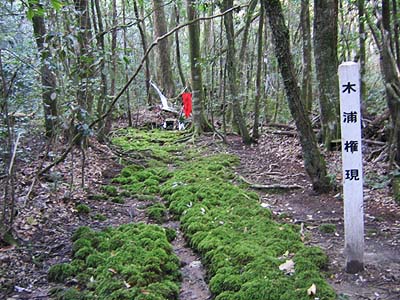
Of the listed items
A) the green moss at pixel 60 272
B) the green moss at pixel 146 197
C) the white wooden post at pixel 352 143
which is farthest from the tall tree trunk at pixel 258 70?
the green moss at pixel 60 272

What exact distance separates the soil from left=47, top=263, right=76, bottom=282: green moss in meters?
0.11

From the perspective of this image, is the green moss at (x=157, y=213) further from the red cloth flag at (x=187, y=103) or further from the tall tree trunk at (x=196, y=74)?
the red cloth flag at (x=187, y=103)

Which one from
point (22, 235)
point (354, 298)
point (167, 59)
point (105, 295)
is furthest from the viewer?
point (167, 59)

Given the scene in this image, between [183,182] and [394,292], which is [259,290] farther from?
[183,182]

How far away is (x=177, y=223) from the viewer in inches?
260

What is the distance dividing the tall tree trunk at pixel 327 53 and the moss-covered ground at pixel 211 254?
2.98 metres

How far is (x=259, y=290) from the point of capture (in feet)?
13.1

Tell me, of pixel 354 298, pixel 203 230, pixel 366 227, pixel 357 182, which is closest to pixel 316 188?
pixel 366 227

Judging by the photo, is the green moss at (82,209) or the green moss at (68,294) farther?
the green moss at (82,209)

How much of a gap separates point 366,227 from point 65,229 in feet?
13.6

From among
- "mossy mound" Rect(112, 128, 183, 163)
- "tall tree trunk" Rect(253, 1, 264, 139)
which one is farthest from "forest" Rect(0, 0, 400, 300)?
"tall tree trunk" Rect(253, 1, 264, 139)

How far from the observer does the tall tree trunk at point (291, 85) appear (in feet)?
21.9

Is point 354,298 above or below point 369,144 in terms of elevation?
below

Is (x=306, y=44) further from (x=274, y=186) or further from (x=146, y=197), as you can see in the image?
(x=146, y=197)
